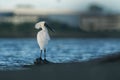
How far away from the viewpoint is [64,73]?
725cm

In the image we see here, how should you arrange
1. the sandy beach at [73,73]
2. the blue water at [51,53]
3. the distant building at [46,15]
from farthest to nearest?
the distant building at [46,15]
the blue water at [51,53]
the sandy beach at [73,73]

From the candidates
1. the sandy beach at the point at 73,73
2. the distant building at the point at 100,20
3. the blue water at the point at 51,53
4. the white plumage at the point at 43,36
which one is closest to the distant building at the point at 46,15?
the distant building at the point at 100,20

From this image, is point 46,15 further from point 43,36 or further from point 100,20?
point 43,36

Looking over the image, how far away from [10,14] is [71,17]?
288 inches

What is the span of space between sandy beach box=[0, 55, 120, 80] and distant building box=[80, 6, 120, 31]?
4154 centimetres

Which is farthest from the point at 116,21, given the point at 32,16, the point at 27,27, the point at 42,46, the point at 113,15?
the point at 42,46

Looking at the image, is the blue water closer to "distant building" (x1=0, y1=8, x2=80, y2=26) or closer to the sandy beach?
the sandy beach

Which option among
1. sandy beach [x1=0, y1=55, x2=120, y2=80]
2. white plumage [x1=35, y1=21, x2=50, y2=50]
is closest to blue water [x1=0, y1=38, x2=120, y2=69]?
white plumage [x1=35, y1=21, x2=50, y2=50]

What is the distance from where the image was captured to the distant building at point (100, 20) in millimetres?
51556

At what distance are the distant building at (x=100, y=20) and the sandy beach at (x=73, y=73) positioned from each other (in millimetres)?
41544

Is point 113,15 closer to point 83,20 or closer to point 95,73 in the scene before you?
point 83,20

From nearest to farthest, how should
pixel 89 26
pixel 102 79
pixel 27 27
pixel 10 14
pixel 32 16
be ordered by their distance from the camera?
pixel 102 79 < pixel 27 27 < pixel 89 26 < pixel 32 16 < pixel 10 14

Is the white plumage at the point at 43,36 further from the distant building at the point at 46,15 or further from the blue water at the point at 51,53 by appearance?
the distant building at the point at 46,15

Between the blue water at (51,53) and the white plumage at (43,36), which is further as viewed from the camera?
the blue water at (51,53)
